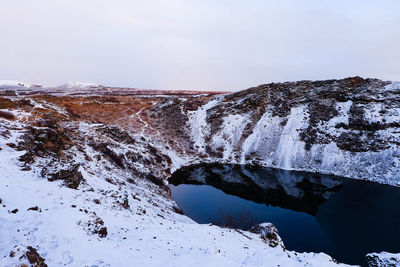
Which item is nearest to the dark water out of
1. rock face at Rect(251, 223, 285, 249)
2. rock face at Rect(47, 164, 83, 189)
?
rock face at Rect(251, 223, 285, 249)

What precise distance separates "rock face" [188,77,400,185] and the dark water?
215 inches

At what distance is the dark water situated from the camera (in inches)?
1229

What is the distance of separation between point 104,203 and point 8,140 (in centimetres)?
1704

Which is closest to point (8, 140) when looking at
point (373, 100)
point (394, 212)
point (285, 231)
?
point (285, 231)

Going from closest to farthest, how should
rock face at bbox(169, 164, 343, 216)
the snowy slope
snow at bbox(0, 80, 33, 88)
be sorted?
the snowy slope, rock face at bbox(169, 164, 343, 216), snow at bbox(0, 80, 33, 88)

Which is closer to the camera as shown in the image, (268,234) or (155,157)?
(268,234)

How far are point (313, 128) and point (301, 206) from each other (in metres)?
32.5

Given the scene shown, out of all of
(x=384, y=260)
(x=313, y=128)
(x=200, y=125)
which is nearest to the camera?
(x=384, y=260)

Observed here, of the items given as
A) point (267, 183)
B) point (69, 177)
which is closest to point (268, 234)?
point (69, 177)

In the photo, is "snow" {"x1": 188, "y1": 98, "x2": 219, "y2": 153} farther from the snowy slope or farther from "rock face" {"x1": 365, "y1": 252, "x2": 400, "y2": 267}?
"rock face" {"x1": 365, "y1": 252, "x2": 400, "y2": 267}

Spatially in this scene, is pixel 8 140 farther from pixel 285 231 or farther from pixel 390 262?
pixel 390 262

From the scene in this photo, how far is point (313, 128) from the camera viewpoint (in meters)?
67.2

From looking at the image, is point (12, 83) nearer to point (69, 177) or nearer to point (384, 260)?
point (69, 177)

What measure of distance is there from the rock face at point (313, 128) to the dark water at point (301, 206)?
17.9ft
